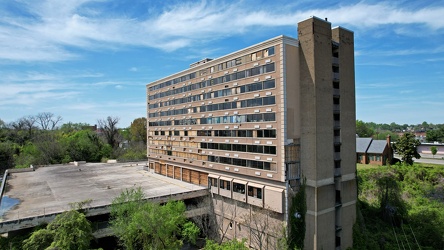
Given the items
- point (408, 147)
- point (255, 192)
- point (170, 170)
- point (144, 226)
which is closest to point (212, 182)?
point (255, 192)

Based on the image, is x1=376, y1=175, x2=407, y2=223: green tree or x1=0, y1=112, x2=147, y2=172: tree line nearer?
x1=376, y1=175, x2=407, y2=223: green tree

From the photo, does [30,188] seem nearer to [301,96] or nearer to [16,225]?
[16,225]

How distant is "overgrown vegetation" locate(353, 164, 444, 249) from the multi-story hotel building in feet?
20.5

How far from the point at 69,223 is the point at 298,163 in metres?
20.6

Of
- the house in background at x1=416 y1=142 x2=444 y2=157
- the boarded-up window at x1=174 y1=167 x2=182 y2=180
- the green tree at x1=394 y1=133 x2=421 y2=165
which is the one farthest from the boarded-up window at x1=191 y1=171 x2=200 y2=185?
the house in background at x1=416 y1=142 x2=444 y2=157

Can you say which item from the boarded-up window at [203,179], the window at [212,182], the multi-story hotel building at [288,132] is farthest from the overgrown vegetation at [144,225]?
the boarded-up window at [203,179]

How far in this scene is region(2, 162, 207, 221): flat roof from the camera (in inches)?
1165

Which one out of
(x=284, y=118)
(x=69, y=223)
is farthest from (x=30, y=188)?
(x=284, y=118)

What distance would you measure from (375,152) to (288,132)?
4256cm

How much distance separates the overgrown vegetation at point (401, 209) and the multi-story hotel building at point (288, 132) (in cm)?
625

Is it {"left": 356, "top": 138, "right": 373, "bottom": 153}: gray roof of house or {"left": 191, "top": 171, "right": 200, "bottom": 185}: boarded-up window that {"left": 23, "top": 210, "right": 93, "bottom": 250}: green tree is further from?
{"left": 356, "top": 138, "right": 373, "bottom": 153}: gray roof of house

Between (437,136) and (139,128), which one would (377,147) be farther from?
(139,128)

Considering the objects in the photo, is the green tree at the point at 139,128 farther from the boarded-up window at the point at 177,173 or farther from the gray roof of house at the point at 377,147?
the gray roof of house at the point at 377,147

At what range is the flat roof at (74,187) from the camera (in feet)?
97.1
